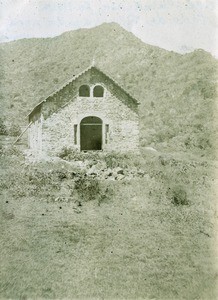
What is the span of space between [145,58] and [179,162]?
37389 mm

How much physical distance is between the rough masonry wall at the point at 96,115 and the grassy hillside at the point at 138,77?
24.9 feet

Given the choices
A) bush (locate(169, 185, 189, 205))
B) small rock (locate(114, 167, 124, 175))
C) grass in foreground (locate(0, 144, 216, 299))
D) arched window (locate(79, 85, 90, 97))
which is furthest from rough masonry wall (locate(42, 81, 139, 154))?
bush (locate(169, 185, 189, 205))

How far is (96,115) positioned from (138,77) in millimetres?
30840

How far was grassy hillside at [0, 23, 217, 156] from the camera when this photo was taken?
33.2 metres

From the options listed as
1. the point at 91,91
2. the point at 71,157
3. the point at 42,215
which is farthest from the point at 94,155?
the point at 42,215

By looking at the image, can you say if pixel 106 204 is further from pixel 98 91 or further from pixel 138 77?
pixel 138 77

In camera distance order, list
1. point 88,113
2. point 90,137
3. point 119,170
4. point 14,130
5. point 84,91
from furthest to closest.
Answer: point 14,130 < point 90,137 < point 84,91 < point 88,113 < point 119,170

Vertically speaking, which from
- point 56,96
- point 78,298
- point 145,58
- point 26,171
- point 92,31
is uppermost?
point 92,31

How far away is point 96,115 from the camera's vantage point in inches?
834

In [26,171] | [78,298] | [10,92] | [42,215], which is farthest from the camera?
[10,92]

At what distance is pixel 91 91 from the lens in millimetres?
21109

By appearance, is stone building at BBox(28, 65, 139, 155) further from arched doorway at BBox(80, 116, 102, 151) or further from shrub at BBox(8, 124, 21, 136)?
shrub at BBox(8, 124, 21, 136)

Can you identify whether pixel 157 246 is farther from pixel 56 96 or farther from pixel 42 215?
pixel 56 96

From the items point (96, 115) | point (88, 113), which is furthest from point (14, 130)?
point (96, 115)
